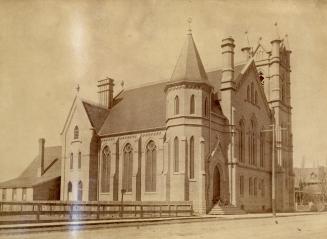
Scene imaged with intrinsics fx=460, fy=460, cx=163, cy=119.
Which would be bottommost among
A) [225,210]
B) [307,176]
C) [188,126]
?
[225,210]

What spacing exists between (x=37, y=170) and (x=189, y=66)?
22008 millimetres

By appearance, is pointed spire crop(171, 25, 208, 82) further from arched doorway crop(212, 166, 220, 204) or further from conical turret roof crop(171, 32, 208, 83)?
arched doorway crop(212, 166, 220, 204)

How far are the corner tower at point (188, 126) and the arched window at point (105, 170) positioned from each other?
8811mm

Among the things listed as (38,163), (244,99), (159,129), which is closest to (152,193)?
(159,129)

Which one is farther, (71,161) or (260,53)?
(260,53)

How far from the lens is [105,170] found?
41.1 metres

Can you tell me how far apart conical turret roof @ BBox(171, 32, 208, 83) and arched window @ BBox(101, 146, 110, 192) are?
1074 cm

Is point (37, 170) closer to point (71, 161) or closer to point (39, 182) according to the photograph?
point (39, 182)

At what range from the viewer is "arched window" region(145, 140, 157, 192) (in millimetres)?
36812

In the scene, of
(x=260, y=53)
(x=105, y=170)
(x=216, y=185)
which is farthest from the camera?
(x=260, y=53)

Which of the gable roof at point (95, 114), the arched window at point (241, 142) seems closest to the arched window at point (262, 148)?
the arched window at point (241, 142)

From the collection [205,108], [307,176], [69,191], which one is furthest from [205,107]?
[307,176]

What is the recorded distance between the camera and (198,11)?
1788 cm

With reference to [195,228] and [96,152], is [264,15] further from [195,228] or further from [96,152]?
[96,152]
